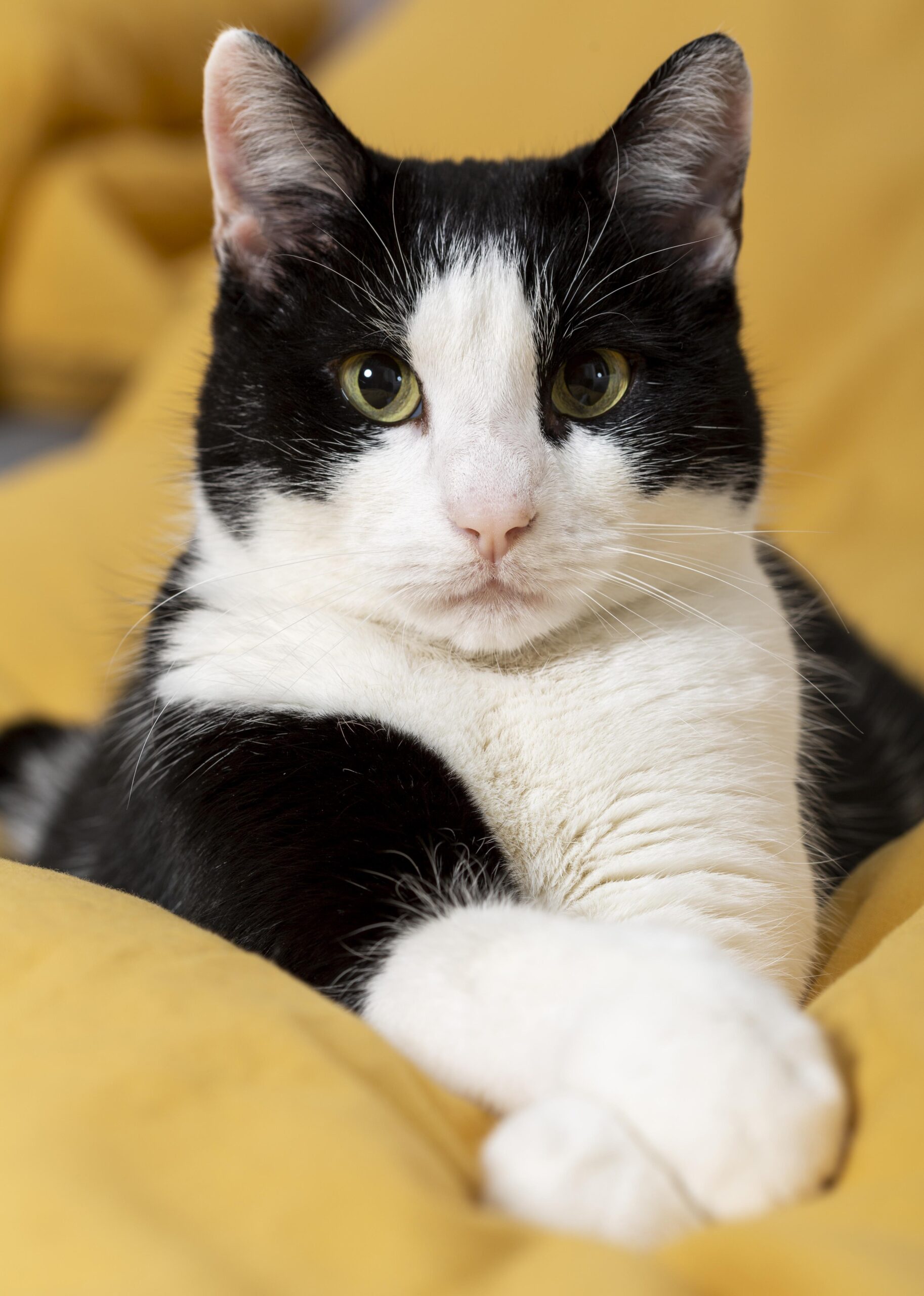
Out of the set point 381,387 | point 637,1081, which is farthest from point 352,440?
point 637,1081

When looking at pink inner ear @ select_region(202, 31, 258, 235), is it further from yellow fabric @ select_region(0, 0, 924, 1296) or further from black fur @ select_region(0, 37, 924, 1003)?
yellow fabric @ select_region(0, 0, 924, 1296)

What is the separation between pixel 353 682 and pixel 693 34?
1.61 meters

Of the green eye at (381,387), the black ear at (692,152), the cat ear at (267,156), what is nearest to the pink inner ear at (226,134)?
the cat ear at (267,156)

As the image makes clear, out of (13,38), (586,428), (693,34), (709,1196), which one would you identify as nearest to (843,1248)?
(709,1196)

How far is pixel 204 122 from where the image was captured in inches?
41.6

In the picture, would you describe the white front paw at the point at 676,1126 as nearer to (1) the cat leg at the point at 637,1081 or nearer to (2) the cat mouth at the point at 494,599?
(1) the cat leg at the point at 637,1081

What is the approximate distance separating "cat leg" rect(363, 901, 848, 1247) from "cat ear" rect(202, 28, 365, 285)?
0.67 m

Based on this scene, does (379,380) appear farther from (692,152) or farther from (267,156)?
(692,152)

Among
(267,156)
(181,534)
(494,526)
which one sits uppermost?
(267,156)

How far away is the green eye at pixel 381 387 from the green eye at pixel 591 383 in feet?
0.38

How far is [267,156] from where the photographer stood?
3.51 feet

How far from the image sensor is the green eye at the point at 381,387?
3.19 feet

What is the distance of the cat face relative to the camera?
0.93m

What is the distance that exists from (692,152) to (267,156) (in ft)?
1.25
